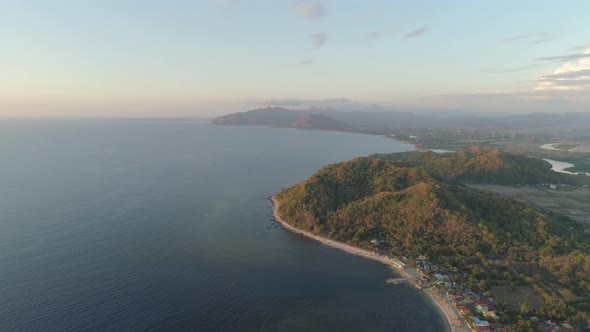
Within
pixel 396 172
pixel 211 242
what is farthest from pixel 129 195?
pixel 396 172

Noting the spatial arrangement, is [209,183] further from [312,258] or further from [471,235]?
[471,235]

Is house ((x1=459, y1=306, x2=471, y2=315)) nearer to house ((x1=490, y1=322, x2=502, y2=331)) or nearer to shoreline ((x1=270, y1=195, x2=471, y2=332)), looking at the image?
shoreline ((x1=270, y1=195, x2=471, y2=332))

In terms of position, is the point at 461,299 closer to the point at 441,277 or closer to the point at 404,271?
the point at 441,277

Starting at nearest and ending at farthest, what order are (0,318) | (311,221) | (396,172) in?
1. (0,318)
2. (311,221)
3. (396,172)

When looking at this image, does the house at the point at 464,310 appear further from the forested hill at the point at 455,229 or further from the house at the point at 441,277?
the house at the point at 441,277

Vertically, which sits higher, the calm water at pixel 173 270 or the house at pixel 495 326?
the calm water at pixel 173 270

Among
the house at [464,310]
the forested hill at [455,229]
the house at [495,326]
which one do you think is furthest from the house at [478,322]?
the forested hill at [455,229]

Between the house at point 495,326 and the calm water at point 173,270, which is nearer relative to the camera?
the house at point 495,326
